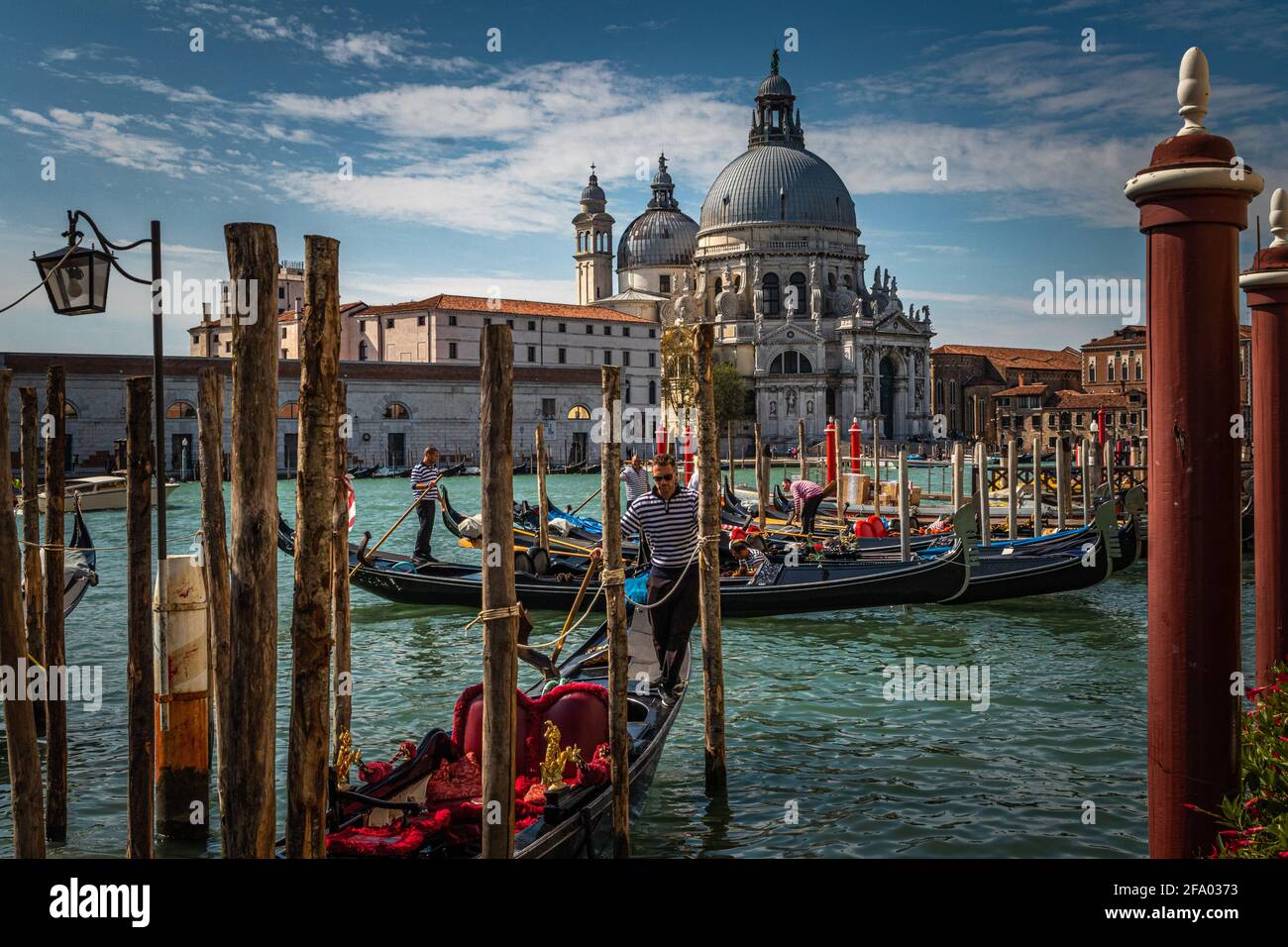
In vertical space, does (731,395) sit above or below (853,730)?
above

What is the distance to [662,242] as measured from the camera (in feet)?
164

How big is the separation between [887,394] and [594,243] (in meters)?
14.5

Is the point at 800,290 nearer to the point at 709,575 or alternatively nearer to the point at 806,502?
the point at 806,502

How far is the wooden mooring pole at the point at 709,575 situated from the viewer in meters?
4.84

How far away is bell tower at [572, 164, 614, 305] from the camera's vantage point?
5219cm

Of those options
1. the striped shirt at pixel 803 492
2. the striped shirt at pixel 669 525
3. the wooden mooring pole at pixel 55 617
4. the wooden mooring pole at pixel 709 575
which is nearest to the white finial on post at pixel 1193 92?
the wooden mooring pole at pixel 709 575

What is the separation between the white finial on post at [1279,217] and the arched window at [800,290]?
4428cm

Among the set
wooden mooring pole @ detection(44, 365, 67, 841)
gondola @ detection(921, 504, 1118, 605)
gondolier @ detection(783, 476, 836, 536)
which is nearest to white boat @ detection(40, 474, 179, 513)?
gondolier @ detection(783, 476, 836, 536)

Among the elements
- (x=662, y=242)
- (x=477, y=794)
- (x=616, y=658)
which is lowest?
(x=477, y=794)

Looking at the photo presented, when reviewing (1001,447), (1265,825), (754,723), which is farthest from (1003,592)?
(1001,447)

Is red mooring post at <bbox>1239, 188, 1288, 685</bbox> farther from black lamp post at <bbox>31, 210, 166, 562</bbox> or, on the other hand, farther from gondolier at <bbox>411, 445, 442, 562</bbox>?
gondolier at <bbox>411, 445, 442, 562</bbox>

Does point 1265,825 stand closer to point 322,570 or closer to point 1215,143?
point 1215,143

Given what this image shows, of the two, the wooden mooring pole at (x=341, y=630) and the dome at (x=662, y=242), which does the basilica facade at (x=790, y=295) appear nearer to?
the dome at (x=662, y=242)

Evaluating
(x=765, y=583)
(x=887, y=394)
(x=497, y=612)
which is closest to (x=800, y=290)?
(x=887, y=394)
